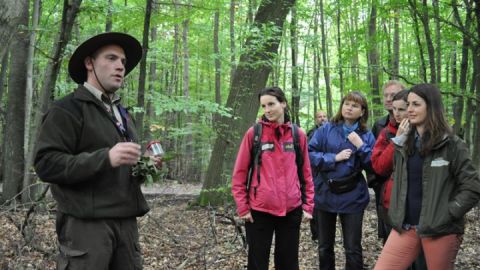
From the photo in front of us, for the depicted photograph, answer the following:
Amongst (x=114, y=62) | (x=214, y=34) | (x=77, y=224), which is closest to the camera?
(x=77, y=224)

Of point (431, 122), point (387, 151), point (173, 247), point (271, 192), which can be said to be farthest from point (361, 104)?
point (173, 247)

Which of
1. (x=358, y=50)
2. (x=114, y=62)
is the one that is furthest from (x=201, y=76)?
(x=114, y=62)

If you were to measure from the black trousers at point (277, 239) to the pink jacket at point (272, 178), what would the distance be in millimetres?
120

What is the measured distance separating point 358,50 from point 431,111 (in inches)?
295

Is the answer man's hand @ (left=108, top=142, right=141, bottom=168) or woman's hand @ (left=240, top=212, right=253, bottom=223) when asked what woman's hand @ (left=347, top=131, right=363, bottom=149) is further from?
man's hand @ (left=108, top=142, right=141, bottom=168)

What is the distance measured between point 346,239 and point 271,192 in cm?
122

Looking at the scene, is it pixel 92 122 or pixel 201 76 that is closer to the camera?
pixel 92 122

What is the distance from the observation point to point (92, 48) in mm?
2750

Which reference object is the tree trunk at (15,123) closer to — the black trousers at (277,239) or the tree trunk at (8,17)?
the tree trunk at (8,17)

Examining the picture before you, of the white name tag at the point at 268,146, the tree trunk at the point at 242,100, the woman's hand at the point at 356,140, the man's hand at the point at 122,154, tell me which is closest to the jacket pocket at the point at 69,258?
the man's hand at the point at 122,154

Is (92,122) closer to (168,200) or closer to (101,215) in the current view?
(101,215)

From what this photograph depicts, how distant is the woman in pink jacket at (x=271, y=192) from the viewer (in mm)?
3887

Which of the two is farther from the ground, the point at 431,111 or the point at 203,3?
the point at 203,3

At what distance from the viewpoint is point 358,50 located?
1069 centimetres
